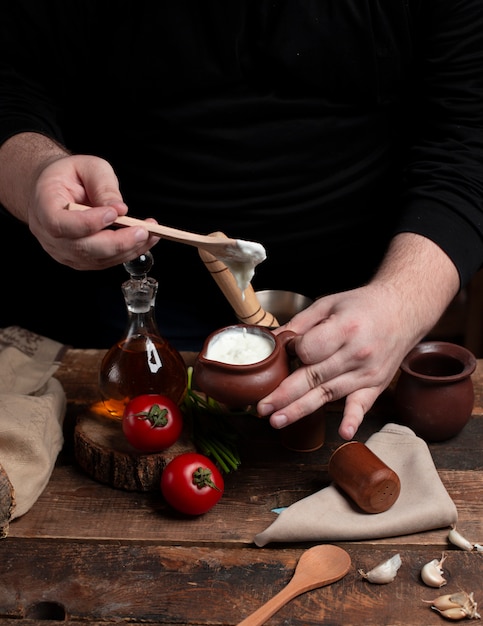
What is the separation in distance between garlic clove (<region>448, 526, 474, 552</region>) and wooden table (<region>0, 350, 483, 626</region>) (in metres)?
0.01

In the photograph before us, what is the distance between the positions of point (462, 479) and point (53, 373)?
0.92 m

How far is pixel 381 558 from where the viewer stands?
1258mm

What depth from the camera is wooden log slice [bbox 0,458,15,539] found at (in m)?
1.32

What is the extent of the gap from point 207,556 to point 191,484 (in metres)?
0.12

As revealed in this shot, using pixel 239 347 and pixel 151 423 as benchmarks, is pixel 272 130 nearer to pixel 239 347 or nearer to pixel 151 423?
pixel 239 347

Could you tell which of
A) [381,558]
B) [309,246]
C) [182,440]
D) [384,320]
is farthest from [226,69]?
[381,558]

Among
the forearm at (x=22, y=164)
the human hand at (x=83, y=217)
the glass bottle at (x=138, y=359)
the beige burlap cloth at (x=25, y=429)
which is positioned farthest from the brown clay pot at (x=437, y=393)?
the forearm at (x=22, y=164)

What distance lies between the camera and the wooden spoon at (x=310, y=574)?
114cm

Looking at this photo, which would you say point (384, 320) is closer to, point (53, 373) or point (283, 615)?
point (283, 615)

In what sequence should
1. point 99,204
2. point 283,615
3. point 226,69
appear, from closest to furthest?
point 283,615
point 99,204
point 226,69

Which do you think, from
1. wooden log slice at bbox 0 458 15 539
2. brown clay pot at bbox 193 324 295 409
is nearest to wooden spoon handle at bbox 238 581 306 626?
brown clay pot at bbox 193 324 295 409

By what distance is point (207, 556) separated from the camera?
4.18 ft

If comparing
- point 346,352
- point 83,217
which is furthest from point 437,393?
point 83,217

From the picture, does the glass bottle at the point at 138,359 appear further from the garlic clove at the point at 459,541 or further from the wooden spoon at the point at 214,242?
the garlic clove at the point at 459,541
